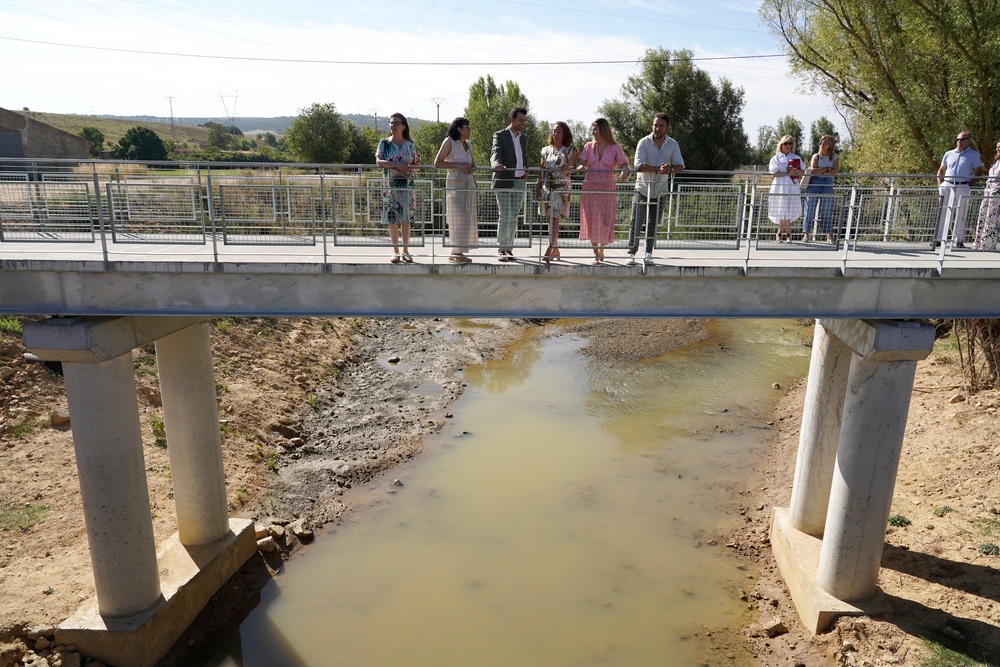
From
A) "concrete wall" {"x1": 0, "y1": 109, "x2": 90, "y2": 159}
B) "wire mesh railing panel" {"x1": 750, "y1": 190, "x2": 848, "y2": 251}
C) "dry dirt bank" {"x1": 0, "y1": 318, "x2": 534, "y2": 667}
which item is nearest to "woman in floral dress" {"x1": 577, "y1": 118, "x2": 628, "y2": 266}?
"wire mesh railing panel" {"x1": 750, "y1": 190, "x2": 848, "y2": 251}

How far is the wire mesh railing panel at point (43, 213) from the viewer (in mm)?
9727

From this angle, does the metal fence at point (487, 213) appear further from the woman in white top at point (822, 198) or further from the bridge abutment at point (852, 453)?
the bridge abutment at point (852, 453)

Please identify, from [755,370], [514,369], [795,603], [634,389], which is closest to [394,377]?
[514,369]

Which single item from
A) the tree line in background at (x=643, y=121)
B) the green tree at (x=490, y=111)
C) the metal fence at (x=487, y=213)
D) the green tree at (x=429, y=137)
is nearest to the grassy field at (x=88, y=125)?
the tree line in background at (x=643, y=121)

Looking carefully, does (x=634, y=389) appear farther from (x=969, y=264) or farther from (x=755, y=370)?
(x=969, y=264)

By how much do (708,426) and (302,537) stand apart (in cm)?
1027

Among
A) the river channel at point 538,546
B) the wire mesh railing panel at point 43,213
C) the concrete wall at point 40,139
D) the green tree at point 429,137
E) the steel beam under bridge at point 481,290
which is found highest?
the green tree at point 429,137

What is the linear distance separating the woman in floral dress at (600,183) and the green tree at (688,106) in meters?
31.1

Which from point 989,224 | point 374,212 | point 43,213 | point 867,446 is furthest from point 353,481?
point 989,224

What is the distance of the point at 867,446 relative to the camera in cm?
888

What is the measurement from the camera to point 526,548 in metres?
12.2

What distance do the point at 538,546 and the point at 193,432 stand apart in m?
6.14

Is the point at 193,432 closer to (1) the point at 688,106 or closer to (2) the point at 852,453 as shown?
(2) the point at 852,453

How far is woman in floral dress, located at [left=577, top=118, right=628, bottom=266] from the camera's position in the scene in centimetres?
884
